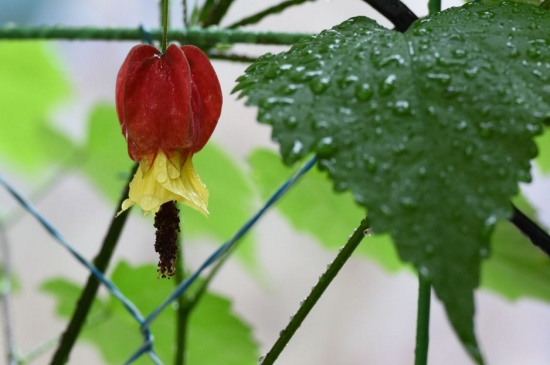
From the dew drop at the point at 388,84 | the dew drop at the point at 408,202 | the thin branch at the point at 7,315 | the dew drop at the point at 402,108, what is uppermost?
the dew drop at the point at 388,84

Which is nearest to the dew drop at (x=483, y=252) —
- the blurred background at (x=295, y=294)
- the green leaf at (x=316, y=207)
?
the green leaf at (x=316, y=207)

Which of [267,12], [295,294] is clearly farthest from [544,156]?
[295,294]

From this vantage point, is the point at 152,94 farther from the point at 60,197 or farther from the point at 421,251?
the point at 60,197

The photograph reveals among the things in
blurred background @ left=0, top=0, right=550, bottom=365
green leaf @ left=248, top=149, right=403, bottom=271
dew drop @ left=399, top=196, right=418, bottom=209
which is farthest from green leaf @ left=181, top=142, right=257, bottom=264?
blurred background @ left=0, top=0, right=550, bottom=365

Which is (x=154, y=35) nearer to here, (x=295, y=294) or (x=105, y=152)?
(x=105, y=152)

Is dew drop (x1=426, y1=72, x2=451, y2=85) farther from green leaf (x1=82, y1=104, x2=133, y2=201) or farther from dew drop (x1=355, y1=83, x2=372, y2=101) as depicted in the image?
green leaf (x1=82, y1=104, x2=133, y2=201)

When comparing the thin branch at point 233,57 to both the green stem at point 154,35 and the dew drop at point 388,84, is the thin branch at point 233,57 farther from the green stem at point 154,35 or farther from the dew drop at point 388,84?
the dew drop at point 388,84

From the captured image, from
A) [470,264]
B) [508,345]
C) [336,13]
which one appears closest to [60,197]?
[336,13]
